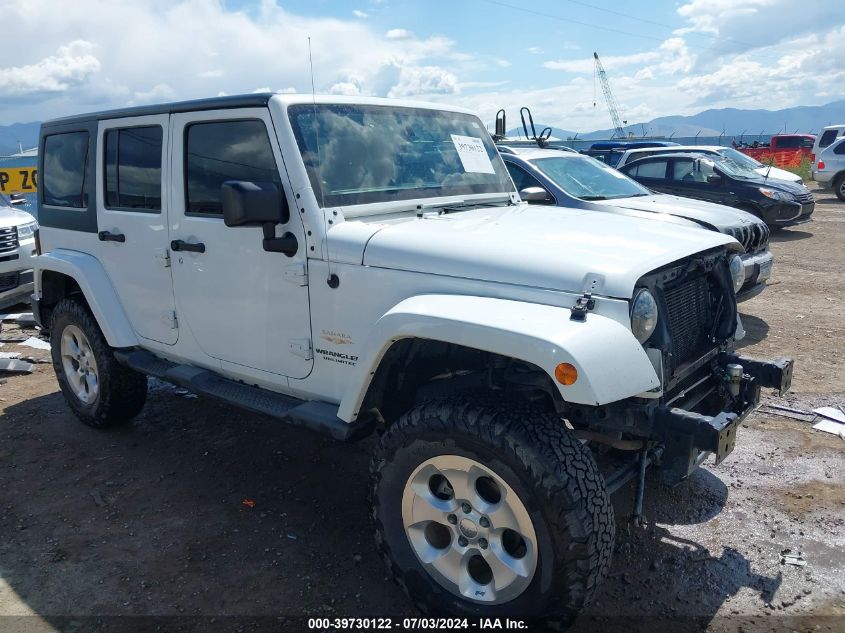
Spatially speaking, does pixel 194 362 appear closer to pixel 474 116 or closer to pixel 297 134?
pixel 297 134

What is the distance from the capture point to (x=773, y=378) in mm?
3205

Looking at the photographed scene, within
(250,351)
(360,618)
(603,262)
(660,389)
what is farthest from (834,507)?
(250,351)

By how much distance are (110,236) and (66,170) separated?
0.87 m

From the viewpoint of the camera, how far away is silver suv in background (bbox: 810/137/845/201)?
18.5 meters

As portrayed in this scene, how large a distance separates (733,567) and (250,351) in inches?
102

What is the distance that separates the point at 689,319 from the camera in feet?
10.1

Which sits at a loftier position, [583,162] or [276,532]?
[583,162]

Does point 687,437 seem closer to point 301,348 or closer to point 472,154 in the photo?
point 301,348

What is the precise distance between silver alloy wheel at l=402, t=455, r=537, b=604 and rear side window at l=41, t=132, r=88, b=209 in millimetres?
3237

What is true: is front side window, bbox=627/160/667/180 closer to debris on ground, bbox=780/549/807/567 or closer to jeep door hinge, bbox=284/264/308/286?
debris on ground, bbox=780/549/807/567

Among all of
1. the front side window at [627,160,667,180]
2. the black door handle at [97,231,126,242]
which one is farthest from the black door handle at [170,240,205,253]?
the front side window at [627,160,667,180]

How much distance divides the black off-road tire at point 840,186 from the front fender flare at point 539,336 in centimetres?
2010

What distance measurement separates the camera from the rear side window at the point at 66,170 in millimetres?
4652

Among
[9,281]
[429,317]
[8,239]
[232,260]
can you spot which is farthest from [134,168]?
[9,281]
